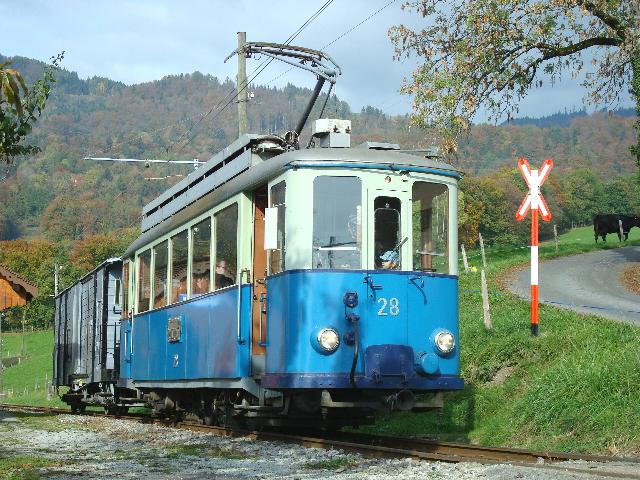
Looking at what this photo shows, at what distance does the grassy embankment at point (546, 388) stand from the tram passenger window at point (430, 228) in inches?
82.3

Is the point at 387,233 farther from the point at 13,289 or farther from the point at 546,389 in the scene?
the point at 13,289

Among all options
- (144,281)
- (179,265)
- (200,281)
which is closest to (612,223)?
(144,281)

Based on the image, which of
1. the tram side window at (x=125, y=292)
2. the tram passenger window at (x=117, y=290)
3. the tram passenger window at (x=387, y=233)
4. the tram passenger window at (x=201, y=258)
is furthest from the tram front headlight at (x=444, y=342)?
the tram passenger window at (x=117, y=290)

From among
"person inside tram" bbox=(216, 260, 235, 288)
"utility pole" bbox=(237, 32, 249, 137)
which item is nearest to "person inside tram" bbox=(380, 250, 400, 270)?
"person inside tram" bbox=(216, 260, 235, 288)

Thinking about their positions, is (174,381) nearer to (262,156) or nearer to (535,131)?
(262,156)

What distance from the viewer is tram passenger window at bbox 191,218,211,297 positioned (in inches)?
488

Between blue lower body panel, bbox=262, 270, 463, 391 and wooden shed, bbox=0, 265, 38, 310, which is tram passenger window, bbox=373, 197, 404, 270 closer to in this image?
blue lower body panel, bbox=262, 270, 463, 391

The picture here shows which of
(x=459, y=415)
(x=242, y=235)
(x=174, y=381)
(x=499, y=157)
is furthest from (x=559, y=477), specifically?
(x=499, y=157)

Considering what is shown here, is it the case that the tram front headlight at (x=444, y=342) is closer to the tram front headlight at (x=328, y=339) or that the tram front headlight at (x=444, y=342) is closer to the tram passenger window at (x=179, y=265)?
the tram front headlight at (x=328, y=339)

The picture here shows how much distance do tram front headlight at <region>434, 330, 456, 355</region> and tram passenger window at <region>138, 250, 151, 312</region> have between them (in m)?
6.82

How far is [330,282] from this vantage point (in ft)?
32.6

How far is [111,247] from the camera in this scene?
407 ft

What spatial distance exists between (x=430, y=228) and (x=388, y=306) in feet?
3.77

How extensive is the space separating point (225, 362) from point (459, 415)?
11.7 ft
